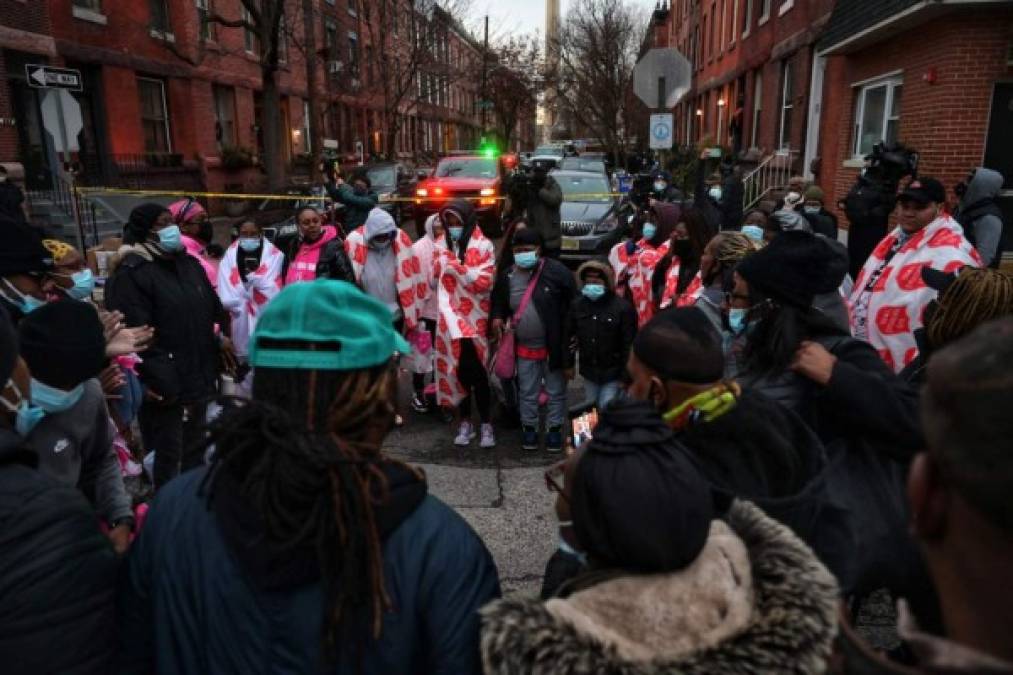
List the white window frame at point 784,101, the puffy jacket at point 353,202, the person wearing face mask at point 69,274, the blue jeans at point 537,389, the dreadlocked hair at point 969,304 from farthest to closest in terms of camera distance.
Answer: the white window frame at point 784,101, the puffy jacket at point 353,202, the blue jeans at point 537,389, the person wearing face mask at point 69,274, the dreadlocked hair at point 969,304

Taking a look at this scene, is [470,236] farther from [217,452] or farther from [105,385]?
[217,452]

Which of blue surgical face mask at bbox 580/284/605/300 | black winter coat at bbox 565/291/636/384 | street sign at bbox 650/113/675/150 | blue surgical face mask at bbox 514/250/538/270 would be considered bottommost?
black winter coat at bbox 565/291/636/384

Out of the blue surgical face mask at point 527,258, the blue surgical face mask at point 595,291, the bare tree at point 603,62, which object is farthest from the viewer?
the bare tree at point 603,62

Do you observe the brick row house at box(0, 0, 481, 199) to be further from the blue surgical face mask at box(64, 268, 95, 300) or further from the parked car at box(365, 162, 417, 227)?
the blue surgical face mask at box(64, 268, 95, 300)

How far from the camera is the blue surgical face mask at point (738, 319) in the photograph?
2.82 metres

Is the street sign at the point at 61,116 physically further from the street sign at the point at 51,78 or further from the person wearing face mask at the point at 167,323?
the person wearing face mask at the point at 167,323

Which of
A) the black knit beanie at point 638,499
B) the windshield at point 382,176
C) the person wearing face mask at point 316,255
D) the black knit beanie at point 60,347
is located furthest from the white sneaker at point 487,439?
the windshield at point 382,176

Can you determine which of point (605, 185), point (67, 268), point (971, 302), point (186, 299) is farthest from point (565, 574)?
point (605, 185)

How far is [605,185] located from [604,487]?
14.0 metres

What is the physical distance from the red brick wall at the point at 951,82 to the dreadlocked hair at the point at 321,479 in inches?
377

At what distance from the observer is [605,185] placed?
14617 mm

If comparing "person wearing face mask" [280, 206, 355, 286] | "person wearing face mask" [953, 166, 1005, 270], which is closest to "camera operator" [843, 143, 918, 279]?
"person wearing face mask" [953, 166, 1005, 270]

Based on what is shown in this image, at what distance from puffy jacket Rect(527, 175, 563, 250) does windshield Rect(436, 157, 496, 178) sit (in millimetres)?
9169

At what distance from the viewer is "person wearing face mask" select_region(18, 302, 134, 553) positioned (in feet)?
7.57
